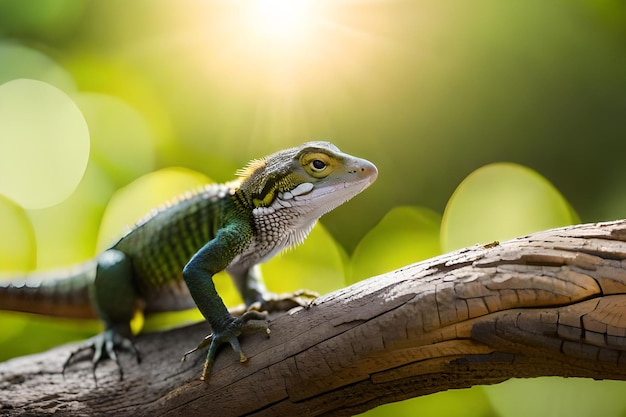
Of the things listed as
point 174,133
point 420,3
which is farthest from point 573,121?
point 174,133

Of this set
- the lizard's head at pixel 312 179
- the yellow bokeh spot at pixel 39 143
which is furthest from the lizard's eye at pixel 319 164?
the yellow bokeh spot at pixel 39 143

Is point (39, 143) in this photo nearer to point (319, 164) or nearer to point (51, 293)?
point (51, 293)

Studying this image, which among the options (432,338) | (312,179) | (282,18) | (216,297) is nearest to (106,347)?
(216,297)

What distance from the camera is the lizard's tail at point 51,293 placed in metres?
2.81

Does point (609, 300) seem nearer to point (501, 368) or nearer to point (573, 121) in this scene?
point (501, 368)

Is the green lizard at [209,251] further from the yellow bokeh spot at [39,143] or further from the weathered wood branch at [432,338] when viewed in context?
the yellow bokeh spot at [39,143]

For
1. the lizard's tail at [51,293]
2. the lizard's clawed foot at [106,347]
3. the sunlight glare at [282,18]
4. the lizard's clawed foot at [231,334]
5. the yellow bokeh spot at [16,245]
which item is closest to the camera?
the lizard's clawed foot at [231,334]

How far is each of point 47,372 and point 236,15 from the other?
2.71 metres

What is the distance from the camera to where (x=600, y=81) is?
3627 mm

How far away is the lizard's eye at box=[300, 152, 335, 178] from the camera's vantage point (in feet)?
7.05

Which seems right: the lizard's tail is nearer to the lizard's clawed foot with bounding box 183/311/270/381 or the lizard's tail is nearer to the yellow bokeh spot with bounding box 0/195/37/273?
the lizard's clawed foot with bounding box 183/311/270/381

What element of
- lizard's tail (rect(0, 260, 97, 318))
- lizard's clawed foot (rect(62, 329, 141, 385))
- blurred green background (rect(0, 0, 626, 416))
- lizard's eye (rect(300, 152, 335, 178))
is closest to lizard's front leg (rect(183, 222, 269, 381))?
lizard's eye (rect(300, 152, 335, 178))

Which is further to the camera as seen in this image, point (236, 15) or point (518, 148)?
point (236, 15)

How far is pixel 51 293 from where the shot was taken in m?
2.84
